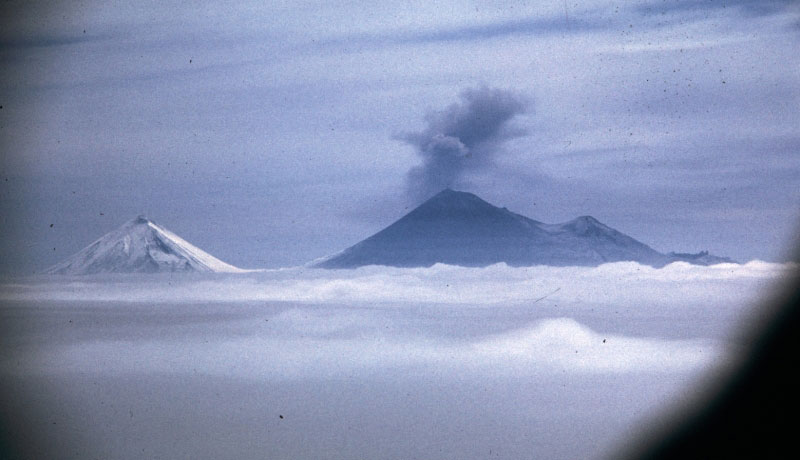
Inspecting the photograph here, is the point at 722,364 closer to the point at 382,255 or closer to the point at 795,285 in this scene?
the point at 795,285

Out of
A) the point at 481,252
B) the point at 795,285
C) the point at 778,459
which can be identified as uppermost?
the point at 481,252

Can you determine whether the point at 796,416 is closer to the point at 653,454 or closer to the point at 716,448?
the point at 716,448

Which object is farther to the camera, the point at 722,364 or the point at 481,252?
the point at 481,252

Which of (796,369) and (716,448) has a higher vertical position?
(796,369)

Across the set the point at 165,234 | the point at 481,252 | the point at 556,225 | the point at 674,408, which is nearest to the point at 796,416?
the point at 674,408

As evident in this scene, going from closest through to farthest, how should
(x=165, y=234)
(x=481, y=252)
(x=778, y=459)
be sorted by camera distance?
(x=778, y=459) < (x=165, y=234) < (x=481, y=252)

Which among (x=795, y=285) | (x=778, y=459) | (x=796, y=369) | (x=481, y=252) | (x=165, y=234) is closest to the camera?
(x=778, y=459)

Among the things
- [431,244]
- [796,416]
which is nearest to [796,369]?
[796,416]

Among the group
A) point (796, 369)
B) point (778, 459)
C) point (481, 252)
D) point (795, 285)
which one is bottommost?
point (778, 459)

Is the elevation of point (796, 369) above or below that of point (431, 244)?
below
